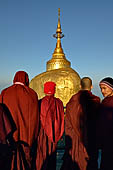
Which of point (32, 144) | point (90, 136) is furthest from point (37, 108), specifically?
point (90, 136)

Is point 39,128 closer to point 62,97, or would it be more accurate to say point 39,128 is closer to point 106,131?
point 106,131

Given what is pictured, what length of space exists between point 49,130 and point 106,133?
1014 mm

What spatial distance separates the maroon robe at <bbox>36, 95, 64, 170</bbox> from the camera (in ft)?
12.9

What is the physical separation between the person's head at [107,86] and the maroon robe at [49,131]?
2.97ft

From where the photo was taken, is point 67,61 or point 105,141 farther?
point 67,61

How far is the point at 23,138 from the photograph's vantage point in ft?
12.1

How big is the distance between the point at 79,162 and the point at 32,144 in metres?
0.78

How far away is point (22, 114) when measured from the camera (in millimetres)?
3703

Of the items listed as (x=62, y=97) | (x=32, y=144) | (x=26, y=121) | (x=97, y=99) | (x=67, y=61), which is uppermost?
(x=67, y=61)

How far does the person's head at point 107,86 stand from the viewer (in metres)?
3.42

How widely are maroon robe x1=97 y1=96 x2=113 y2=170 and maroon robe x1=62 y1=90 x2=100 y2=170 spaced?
478mm

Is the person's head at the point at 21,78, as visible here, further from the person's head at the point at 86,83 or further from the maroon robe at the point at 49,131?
the person's head at the point at 86,83

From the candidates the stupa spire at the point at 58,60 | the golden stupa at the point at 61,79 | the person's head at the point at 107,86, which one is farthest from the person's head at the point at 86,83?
the stupa spire at the point at 58,60

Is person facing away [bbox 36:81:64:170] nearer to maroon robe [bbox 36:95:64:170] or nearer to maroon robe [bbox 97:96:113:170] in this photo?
maroon robe [bbox 36:95:64:170]
